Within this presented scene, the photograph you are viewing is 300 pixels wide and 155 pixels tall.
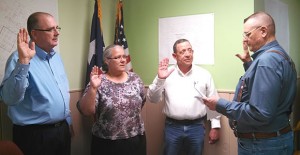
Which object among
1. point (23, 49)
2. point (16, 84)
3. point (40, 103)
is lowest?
point (40, 103)

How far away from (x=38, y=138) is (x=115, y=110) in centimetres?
62

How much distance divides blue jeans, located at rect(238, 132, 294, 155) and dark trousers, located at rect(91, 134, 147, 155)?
0.99m

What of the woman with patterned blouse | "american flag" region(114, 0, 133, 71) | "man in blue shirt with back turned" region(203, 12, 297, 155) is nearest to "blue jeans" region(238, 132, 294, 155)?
"man in blue shirt with back turned" region(203, 12, 297, 155)

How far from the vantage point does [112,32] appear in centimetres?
331

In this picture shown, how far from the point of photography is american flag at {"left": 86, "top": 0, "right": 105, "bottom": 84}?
9.17 ft

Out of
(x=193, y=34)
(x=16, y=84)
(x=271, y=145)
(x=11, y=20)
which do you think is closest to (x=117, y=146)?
(x=16, y=84)

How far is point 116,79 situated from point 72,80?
66 cm

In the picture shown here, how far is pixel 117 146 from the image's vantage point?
2268 millimetres

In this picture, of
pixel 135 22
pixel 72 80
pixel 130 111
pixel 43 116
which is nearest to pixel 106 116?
pixel 130 111

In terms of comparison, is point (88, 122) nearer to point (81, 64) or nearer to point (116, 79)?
point (81, 64)

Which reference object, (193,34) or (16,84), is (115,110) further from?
(193,34)

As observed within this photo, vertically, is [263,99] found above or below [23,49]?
below

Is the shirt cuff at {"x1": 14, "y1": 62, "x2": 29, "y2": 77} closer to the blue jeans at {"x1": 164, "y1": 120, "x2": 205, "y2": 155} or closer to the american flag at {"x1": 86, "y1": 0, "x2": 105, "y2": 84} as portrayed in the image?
the american flag at {"x1": 86, "y1": 0, "x2": 105, "y2": 84}

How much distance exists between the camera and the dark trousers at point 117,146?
227cm
